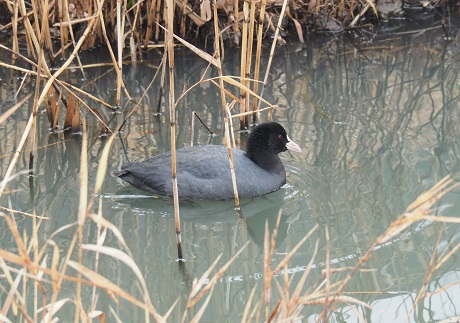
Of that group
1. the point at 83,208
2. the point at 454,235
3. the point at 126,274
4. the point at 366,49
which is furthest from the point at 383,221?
the point at 366,49

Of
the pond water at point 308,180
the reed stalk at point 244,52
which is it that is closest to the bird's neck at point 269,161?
the pond water at point 308,180

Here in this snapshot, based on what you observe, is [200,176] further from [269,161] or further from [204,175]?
[269,161]

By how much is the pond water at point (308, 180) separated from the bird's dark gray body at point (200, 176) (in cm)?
8

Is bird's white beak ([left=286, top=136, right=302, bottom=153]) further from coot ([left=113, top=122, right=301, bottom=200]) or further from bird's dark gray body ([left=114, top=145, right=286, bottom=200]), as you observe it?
bird's dark gray body ([left=114, top=145, right=286, bottom=200])

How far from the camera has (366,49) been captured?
7.00 m

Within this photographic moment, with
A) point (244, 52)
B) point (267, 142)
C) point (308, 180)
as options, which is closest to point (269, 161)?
point (267, 142)

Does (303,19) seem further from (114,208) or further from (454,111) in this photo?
(114,208)

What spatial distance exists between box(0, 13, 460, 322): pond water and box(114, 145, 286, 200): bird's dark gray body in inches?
3.0

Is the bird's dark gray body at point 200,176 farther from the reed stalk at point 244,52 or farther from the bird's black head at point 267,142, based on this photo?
the reed stalk at point 244,52

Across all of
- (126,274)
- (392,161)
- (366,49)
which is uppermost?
(366,49)

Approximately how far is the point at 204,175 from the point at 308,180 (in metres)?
0.61

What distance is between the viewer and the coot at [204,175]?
4496 mm

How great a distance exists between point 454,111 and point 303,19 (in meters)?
2.00

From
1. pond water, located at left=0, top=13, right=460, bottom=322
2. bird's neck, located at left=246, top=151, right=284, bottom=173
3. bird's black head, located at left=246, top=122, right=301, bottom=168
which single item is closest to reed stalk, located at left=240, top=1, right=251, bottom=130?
bird's black head, located at left=246, top=122, right=301, bottom=168
